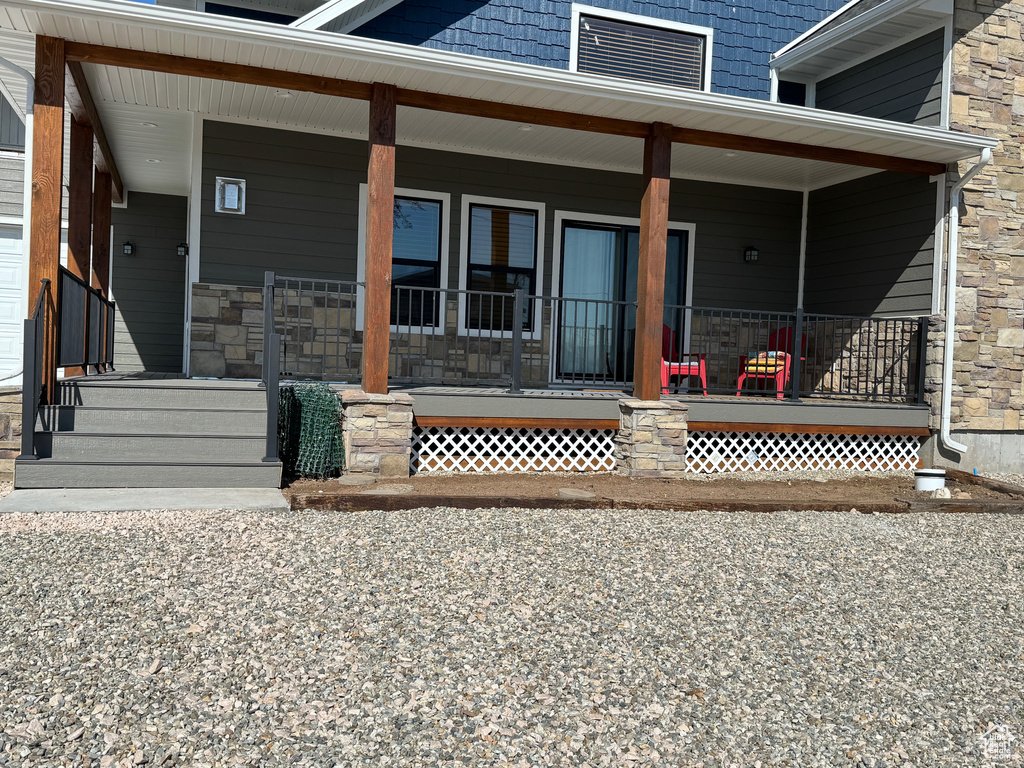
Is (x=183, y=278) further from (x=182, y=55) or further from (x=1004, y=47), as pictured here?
(x=1004, y=47)

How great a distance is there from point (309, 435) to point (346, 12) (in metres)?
4.41

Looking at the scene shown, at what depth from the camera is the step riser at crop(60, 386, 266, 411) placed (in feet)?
18.0

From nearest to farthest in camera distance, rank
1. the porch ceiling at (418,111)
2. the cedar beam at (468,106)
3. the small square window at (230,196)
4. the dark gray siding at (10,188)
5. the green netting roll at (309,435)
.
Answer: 1. the porch ceiling at (418,111)
2. the cedar beam at (468,106)
3. the green netting roll at (309,435)
4. the small square window at (230,196)
5. the dark gray siding at (10,188)

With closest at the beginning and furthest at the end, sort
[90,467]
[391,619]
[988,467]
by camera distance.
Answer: [391,619] < [90,467] < [988,467]

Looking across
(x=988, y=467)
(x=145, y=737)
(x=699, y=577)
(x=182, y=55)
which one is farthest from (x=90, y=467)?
(x=988, y=467)

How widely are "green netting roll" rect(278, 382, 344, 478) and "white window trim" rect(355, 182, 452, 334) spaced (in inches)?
84.2

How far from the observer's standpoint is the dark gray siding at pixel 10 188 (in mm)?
10062

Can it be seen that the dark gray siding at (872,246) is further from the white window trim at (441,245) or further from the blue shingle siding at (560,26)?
the white window trim at (441,245)

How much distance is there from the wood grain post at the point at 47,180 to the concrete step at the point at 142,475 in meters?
0.52

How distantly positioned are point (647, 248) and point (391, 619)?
429 cm

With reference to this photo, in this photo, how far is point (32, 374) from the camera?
492 cm

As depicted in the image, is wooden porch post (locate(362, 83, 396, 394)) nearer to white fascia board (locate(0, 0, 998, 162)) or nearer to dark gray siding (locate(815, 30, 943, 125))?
white fascia board (locate(0, 0, 998, 162))

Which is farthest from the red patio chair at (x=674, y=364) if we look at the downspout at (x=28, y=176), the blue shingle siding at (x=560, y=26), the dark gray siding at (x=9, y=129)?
the dark gray siding at (x=9, y=129)

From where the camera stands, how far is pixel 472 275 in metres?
8.43
